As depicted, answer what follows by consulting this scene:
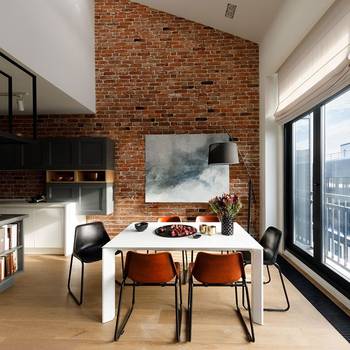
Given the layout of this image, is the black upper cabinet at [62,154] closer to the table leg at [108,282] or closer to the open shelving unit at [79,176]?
the open shelving unit at [79,176]

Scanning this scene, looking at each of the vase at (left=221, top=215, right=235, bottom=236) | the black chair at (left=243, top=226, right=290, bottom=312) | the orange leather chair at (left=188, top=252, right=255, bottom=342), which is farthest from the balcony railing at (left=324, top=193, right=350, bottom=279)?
the orange leather chair at (left=188, top=252, right=255, bottom=342)

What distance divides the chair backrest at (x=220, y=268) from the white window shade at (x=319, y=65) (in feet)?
6.30

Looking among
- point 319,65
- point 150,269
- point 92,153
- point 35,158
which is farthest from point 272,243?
point 35,158

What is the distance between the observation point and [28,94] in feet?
13.0

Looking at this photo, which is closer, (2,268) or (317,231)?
(2,268)

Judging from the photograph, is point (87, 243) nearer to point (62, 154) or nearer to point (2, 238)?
point (2, 238)

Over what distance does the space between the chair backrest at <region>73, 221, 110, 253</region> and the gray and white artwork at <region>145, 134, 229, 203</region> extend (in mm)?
1641

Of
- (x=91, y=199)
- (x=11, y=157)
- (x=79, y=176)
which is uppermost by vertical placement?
(x=11, y=157)

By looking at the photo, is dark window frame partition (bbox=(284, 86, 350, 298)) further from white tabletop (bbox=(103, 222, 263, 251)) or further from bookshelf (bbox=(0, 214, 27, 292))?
bookshelf (bbox=(0, 214, 27, 292))

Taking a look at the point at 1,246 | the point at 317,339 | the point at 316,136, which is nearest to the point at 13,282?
the point at 1,246

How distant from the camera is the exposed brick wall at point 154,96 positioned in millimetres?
5027

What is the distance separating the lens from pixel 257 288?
8.09ft

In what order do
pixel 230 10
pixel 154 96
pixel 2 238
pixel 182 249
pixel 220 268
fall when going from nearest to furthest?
pixel 220 268 → pixel 182 249 → pixel 2 238 → pixel 230 10 → pixel 154 96

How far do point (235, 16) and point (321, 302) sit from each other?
4327 mm
